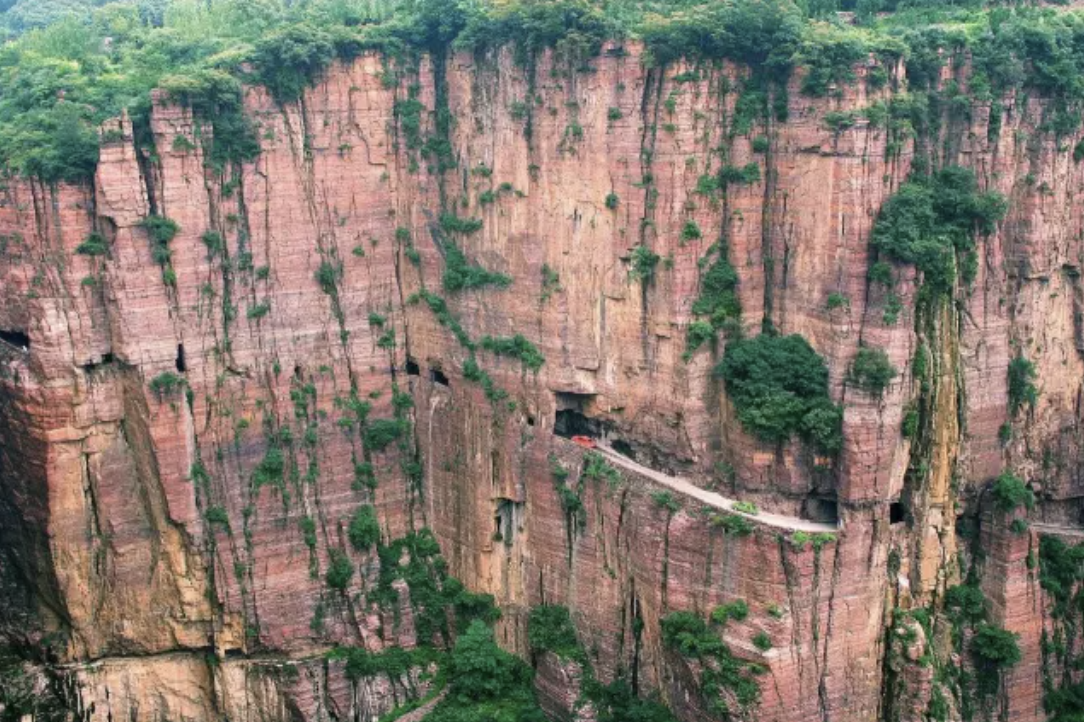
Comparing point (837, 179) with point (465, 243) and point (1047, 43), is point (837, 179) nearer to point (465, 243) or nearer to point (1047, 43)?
point (1047, 43)

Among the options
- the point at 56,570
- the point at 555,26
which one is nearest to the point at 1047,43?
the point at 555,26

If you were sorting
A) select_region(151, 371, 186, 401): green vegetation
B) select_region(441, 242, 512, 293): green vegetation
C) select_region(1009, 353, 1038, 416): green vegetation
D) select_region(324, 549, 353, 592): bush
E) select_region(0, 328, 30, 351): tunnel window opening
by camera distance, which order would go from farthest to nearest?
select_region(324, 549, 353, 592): bush → select_region(441, 242, 512, 293): green vegetation → select_region(1009, 353, 1038, 416): green vegetation → select_region(0, 328, 30, 351): tunnel window opening → select_region(151, 371, 186, 401): green vegetation

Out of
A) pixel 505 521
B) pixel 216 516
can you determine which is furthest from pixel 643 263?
pixel 216 516

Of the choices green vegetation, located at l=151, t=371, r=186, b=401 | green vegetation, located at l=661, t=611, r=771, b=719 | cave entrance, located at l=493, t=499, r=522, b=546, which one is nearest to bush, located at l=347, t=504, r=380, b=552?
cave entrance, located at l=493, t=499, r=522, b=546

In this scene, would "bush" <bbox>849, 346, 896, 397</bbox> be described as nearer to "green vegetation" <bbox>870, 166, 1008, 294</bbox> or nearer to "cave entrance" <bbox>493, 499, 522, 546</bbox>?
"green vegetation" <bbox>870, 166, 1008, 294</bbox>

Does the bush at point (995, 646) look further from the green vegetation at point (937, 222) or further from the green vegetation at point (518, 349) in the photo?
the green vegetation at point (518, 349)

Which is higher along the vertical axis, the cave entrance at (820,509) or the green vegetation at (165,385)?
the green vegetation at (165,385)

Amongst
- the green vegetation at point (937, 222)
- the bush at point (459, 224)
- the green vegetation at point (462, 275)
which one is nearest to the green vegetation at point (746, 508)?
the green vegetation at point (937, 222)
